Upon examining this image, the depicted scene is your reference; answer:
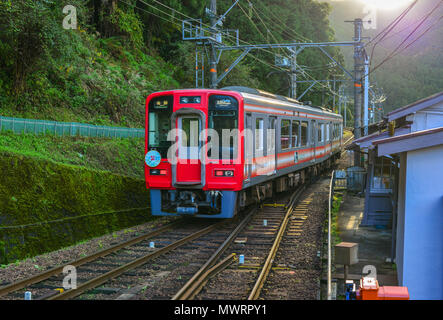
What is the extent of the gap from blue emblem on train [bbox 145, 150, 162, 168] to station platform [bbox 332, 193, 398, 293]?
4.41m

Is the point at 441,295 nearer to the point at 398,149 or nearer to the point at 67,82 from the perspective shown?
the point at 398,149

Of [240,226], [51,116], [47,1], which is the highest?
[47,1]

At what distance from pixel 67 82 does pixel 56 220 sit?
8.72 meters

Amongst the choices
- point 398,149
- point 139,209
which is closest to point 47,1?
point 139,209

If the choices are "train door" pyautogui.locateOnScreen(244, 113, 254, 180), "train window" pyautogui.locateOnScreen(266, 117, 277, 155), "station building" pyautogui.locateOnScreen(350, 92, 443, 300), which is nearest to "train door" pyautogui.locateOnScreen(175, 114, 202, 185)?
"train door" pyautogui.locateOnScreen(244, 113, 254, 180)

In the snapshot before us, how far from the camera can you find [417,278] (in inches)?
279

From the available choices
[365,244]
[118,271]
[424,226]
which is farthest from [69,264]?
[365,244]

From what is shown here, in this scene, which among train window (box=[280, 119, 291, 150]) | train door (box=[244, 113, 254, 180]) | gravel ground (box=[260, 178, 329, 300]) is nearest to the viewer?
gravel ground (box=[260, 178, 329, 300])

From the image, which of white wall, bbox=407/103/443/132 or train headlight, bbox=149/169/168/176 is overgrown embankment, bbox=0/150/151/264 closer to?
train headlight, bbox=149/169/168/176

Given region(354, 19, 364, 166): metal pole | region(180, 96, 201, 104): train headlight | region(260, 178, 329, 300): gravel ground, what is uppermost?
region(354, 19, 364, 166): metal pole

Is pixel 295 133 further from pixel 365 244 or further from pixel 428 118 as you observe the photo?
pixel 365 244

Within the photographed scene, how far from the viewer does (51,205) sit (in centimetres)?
1123

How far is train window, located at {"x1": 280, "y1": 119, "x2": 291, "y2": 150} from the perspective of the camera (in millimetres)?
14719

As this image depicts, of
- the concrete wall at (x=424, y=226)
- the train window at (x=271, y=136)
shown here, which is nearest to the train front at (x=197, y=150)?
the train window at (x=271, y=136)
